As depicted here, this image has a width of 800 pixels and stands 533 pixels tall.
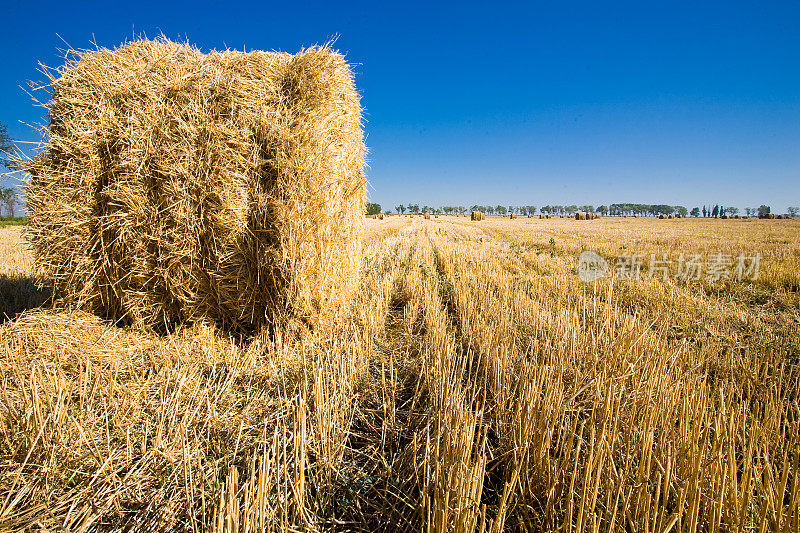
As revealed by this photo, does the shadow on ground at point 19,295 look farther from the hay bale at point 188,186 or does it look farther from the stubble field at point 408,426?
the hay bale at point 188,186

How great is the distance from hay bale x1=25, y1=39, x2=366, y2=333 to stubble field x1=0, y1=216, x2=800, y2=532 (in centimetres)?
54

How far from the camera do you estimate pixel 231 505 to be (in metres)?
1.48

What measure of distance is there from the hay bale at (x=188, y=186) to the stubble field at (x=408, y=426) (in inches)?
21.1

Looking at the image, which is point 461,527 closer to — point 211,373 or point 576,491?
point 576,491

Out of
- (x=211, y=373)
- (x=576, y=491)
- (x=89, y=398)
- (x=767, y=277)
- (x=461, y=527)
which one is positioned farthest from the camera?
(x=767, y=277)

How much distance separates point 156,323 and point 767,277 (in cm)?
1006

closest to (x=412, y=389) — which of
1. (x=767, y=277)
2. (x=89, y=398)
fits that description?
(x=89, y=398)

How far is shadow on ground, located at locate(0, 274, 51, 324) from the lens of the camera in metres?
4.54

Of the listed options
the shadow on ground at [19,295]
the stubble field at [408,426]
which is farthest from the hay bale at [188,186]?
the shadow on ground at [19,295]

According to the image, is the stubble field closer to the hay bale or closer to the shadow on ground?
the shadow on ground

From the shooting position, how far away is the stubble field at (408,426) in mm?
1693

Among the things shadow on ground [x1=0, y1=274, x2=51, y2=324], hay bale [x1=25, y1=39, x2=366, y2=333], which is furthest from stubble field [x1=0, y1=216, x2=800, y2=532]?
hay bale [x1=25, y1=39, x2=366, y2=333]

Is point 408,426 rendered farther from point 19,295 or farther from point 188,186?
point 19,295

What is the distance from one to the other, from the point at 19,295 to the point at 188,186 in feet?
12.6
